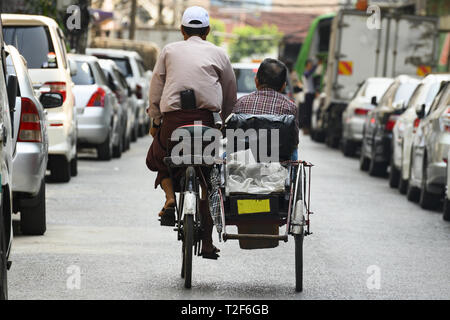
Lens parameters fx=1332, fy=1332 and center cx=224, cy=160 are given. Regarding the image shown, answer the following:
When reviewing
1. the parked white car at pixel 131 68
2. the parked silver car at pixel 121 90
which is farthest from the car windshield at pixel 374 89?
the parked white car at pixel 131 68

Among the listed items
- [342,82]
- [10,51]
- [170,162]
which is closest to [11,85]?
[170,162]

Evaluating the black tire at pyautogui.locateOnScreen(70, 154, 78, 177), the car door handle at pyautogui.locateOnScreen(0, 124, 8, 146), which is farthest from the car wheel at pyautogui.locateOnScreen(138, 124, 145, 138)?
the car door handle at pyautogui.locateOnScreen(0, 124, 8, 146)

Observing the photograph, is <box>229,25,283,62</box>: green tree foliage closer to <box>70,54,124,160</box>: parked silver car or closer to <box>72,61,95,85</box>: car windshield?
<box>70,54,124,160</box>: parked silver car

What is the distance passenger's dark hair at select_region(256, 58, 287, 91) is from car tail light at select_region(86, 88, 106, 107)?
35.8ft

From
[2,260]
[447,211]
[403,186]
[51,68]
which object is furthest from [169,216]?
[403,186]

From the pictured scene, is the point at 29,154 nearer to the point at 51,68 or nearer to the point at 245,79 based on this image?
the point at 51,68

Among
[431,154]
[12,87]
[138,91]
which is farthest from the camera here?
[138,91]

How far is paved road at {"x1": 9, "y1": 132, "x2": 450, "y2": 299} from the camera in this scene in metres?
8.58

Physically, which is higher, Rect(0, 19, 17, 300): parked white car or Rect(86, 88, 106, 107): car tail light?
Rect(0, 19, 17, 300): parked white car

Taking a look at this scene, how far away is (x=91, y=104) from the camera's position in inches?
776

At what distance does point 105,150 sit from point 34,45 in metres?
5.71
